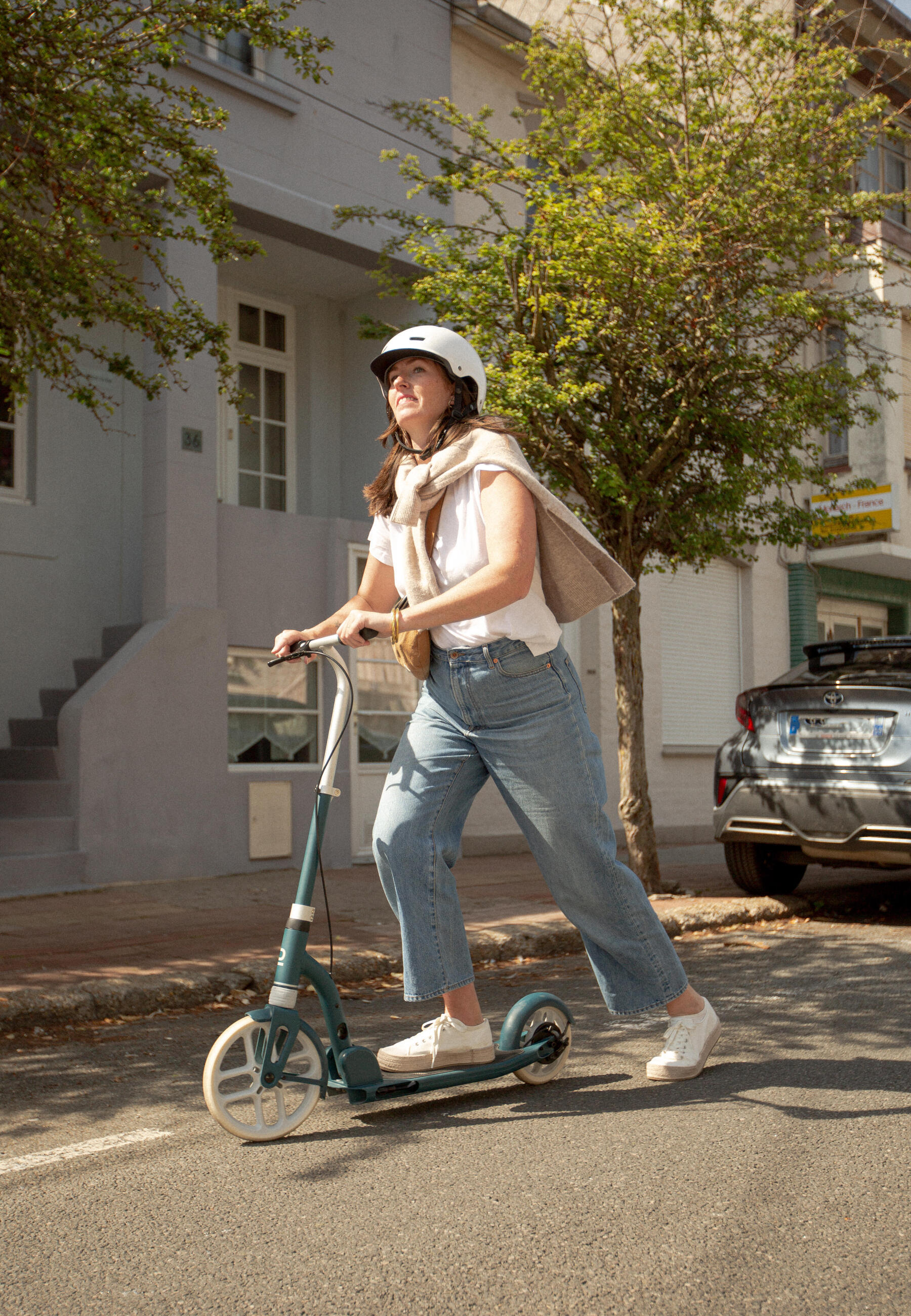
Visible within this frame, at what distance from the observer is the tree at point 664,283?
8125 millimetres

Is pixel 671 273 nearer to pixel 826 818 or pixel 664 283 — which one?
pixel 664 283

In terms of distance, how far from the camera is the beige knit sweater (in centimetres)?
354

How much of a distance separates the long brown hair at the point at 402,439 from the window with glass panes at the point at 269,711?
286 inches

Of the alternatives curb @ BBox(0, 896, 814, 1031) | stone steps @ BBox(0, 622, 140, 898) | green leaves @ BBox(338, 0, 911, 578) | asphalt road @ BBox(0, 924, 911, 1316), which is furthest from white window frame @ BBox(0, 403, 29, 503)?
asphalt road @ BBox(0, 924, 911, 1316)

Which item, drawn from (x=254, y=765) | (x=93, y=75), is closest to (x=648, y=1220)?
(x=93, y=75)

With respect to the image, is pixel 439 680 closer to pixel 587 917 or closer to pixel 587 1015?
pixel 587 917

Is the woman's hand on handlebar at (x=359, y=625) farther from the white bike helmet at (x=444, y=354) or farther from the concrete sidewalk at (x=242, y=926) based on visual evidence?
the concrete sidewalk at (x=242, y=926)

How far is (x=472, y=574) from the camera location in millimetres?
3582

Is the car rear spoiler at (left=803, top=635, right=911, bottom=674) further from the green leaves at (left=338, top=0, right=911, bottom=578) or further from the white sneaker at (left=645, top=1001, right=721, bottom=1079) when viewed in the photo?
the white sneaker at (left=645, top=1001, right=721, bottom=1079)

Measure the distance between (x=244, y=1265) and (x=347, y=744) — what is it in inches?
368

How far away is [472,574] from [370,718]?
28.8ft

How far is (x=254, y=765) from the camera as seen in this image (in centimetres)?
1122

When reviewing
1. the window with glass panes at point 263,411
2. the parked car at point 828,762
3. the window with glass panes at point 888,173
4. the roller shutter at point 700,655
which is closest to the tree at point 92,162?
the parked car at point 828,762

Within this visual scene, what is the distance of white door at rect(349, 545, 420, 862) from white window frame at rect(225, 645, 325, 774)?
316 millimetres
